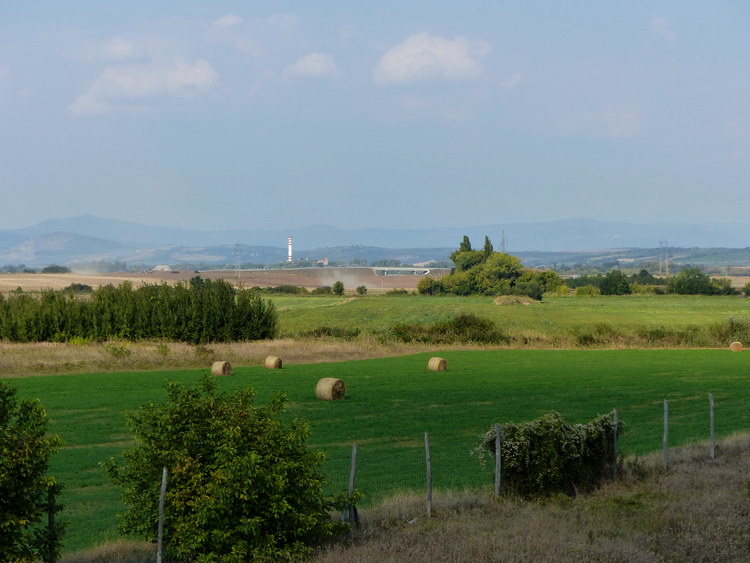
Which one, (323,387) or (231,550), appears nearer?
(231,550)

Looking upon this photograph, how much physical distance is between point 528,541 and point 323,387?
21.7m

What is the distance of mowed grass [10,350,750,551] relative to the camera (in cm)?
2008

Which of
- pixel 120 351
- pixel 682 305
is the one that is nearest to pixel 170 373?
pixel 120 351

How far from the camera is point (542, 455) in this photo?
659 inches

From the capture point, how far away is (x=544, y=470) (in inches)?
658

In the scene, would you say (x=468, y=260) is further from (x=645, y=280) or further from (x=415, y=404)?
(x=415, y=404)

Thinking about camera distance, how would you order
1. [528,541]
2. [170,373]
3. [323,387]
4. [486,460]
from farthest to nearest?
[170,373] < [323,387] < [486,460] < [528,541]

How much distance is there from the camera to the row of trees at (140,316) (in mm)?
61625

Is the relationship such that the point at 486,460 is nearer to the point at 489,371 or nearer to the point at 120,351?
the point at 489,371

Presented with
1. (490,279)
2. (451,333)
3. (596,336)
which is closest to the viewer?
(451,333)

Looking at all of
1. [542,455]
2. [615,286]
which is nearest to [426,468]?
[542,455]

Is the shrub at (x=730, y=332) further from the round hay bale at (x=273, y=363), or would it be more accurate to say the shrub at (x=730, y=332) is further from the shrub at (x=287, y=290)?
the shrub at (x=287, y=290)

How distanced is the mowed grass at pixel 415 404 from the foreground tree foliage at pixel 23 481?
139 inches

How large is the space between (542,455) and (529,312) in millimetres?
88957
